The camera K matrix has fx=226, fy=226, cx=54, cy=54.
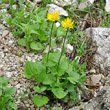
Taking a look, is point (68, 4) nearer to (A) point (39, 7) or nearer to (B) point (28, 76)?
(A) point (39, 7)

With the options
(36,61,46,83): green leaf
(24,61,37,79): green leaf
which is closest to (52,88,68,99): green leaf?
(36,61,46,83): green leaf

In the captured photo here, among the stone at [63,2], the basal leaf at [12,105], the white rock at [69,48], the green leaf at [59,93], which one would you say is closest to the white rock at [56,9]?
the stone at [63,2]

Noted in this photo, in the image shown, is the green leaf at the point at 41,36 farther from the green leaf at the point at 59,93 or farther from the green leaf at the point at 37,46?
the green leaf at the point at 59,93

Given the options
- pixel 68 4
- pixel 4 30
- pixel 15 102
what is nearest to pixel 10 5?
pixel 4 30

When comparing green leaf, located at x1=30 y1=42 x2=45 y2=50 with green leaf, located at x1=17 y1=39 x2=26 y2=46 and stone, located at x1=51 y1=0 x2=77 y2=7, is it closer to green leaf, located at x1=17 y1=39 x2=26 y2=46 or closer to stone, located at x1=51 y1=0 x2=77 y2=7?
green leaf, located at x1=17 y1=39 x2=26 y2=46

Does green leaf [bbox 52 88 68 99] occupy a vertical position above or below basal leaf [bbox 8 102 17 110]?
above

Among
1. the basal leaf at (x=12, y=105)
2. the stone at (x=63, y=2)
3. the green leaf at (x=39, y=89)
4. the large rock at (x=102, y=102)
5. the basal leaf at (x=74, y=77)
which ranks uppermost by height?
the stone at (x=63, y=2)
